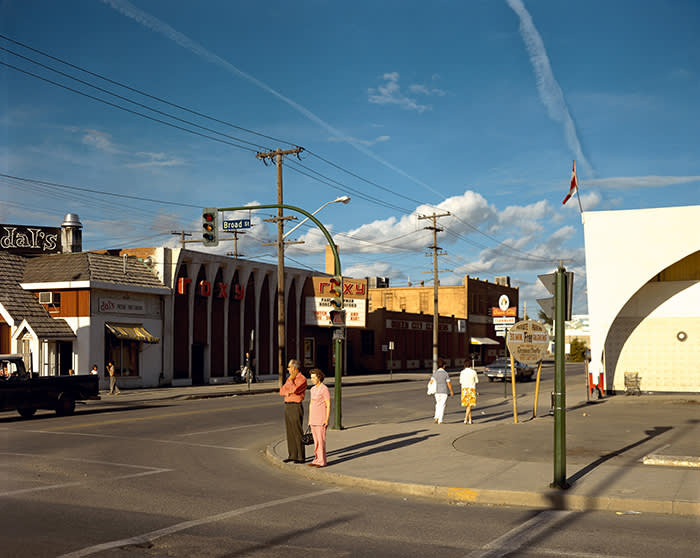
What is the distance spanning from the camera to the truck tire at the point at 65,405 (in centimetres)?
2309

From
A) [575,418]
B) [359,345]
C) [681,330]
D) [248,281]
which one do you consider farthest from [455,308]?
[575,418]

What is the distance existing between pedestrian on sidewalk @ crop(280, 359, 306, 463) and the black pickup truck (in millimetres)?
11306

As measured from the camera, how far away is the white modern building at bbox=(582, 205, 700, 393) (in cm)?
2758

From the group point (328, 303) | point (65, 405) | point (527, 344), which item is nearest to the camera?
point (527, 344)

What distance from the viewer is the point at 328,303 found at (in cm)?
5328

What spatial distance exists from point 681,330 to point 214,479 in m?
22.3

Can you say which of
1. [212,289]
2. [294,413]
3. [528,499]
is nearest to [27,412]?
[294,413]

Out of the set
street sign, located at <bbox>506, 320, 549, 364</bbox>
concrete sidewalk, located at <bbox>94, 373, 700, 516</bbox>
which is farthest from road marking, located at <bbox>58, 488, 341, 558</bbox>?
street sign, located at <bbox>506, 320, 549, 364</bbox>

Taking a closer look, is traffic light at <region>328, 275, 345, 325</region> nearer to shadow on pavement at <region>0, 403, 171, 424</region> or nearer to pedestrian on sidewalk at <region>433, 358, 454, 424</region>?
pedestrian on sidewalk at <region>433, 358, 454, 424</region>

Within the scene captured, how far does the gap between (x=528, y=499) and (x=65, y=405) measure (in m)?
17.1

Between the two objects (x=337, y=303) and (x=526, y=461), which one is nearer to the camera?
(x=526, y=461)

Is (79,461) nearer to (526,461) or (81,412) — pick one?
(526,461)

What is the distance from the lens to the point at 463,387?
2072cm

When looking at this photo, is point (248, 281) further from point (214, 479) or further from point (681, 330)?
point (214, 479)
